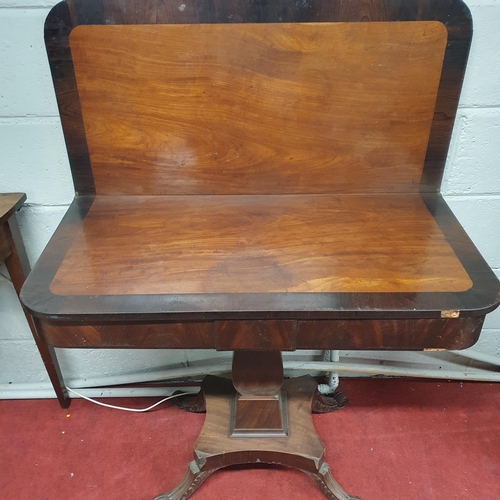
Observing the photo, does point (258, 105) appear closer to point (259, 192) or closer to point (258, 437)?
point (259, 192)

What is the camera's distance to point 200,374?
56.1 inches

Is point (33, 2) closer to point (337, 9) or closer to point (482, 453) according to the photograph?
point (337, 9)

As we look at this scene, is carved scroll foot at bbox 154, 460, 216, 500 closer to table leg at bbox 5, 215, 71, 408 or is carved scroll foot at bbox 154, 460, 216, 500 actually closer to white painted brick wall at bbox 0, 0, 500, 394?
table leg at bbox 5, 215, 71, 408

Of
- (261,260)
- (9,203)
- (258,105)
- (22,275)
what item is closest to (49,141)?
(9,203)

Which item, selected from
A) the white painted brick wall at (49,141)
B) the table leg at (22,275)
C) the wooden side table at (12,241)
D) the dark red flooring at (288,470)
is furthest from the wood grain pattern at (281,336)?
the dark red flooring at (288,470)

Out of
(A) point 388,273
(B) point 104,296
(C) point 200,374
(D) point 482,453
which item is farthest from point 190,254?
(D) point 482,453

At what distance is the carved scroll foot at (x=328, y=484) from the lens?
111cm

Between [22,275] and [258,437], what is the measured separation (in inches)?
27.3

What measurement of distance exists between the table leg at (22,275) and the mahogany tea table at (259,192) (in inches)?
7.8

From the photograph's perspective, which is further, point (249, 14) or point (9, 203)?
point (9, 203)

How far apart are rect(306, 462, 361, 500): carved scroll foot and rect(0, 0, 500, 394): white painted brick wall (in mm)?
670

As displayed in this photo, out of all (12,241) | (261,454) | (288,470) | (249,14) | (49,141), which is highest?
(249,14)

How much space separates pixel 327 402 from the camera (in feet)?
4.51

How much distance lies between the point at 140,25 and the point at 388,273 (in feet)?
2.11
